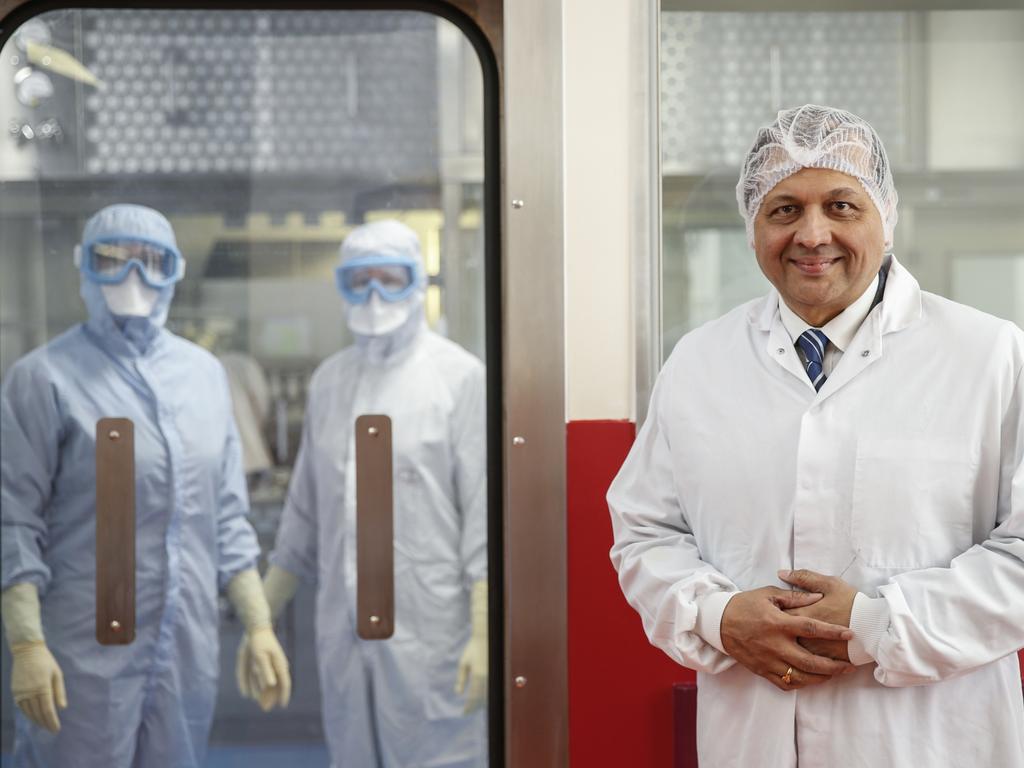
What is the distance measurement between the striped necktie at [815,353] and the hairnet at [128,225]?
1.02 m

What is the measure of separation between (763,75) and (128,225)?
1062 millimetres

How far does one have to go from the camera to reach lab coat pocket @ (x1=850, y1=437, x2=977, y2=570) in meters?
1.33

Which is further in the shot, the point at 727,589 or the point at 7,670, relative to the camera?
the point at 7,670

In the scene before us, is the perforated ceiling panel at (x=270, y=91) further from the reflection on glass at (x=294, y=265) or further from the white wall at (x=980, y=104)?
the white wall at (x=980, y=104)

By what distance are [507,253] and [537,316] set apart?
112mm

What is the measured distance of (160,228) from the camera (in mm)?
1788

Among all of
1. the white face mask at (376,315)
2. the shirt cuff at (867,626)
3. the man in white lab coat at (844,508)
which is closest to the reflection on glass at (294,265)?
the white face mask at (376,315)

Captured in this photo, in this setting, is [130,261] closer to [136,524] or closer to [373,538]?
[136,524]

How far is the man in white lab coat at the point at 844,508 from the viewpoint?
130 centimetres

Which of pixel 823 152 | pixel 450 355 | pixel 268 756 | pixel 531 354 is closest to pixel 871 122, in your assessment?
pixel 823 152

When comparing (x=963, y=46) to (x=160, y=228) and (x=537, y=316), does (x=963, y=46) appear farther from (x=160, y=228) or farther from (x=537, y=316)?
(x=160, y=228)

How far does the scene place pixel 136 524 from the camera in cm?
179

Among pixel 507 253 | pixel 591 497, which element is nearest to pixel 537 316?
pixel 507 253

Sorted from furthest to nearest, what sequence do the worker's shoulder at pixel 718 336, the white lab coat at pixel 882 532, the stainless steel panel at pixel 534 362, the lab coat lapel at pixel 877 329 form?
1. the stainless steel panel at pixel 534 362
2. the worker's shoulder at pixel 718 336
3. the lab coat lapel at pixel 877 329
4. the white lab coat at pixel 882 532
